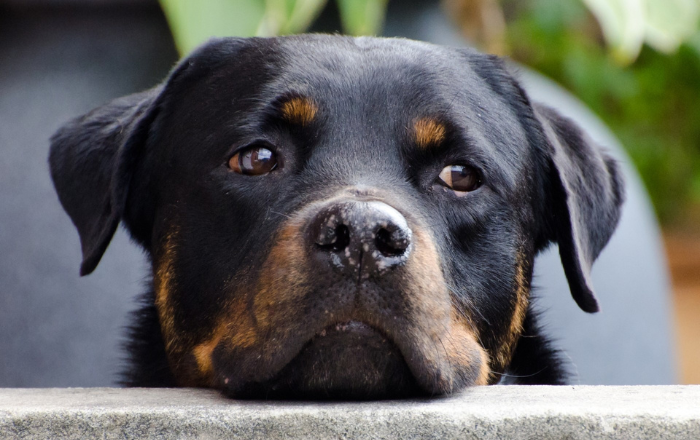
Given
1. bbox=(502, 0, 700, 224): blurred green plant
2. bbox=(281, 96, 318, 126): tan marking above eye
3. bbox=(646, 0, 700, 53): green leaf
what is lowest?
bbox=(502, 0, 700, 224): blurred green plant

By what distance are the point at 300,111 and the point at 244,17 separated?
5.34 feet

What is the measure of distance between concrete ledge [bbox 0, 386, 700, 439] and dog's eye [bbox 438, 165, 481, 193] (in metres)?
0.86

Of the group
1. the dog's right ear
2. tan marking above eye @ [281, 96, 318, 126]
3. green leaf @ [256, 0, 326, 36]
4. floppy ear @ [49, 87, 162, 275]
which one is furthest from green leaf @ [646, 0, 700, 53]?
floppy ear @ [49, 87, 162, 275]

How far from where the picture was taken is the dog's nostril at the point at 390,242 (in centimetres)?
180

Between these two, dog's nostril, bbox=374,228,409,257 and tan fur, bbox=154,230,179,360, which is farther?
tan fur, bbox=154,230,179,360

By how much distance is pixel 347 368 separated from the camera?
184 centimetres

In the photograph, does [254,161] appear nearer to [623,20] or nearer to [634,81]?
[623,20]

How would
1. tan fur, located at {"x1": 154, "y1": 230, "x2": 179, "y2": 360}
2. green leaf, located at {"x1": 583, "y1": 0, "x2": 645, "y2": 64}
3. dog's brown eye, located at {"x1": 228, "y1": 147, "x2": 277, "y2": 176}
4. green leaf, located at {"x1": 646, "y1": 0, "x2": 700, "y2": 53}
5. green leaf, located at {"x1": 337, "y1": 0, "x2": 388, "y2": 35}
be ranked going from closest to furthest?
dog's brown eye, located at {"x1": 228, "y1": 147, "x2": 277, "y2": 176}
tan fur, located at {"x1": 154, "y1": 230, "x2": 179, "y2": 360}
green leaf, located at {"x1": 337, "y1": 0, "x2": 388, "y2": 35}
green leaf, located at {"x1": 583, "y1": 0, "x2": 645, "y2": 64}
green leaf, located at {"x1": 646, "y1": 0, "x2": 700, "y2": 53}

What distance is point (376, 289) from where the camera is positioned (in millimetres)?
1812

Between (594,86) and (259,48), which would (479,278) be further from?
(594,86)

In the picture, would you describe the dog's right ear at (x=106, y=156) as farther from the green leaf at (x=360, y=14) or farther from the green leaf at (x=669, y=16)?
the green leaf at (x=669, y=16)

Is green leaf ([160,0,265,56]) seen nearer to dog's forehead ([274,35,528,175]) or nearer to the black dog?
the black dog

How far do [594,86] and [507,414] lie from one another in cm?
479

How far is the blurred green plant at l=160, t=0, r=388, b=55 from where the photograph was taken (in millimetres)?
3629
